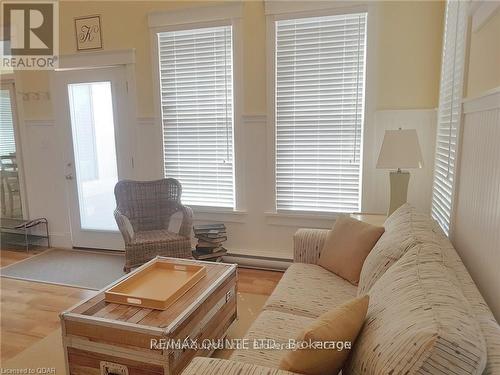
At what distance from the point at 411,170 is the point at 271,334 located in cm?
225

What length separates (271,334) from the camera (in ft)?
5.20

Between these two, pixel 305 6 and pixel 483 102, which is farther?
pixel 305 6

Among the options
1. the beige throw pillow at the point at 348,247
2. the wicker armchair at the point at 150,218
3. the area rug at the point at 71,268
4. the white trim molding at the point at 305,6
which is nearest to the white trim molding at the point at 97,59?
the wicker armchair at the point at 150,218

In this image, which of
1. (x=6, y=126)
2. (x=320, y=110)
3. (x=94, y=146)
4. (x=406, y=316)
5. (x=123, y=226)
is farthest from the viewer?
(x=6, y=126)

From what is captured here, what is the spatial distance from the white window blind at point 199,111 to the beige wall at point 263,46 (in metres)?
0.21

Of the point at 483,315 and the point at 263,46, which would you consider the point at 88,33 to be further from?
the point at 483,315

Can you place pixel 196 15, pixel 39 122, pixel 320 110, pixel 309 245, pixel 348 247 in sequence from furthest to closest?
1. pixel 39 122
2. pixel 196 15
3. pixel 320 110
4. pixel 309 245
5. pixel 348 247

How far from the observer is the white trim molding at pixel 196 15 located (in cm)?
335

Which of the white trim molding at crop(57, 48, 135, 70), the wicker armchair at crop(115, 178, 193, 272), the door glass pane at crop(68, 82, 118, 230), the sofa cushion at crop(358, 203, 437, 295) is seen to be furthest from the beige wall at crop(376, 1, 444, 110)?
the door glass pane at crop(68, 82, 118, 230)

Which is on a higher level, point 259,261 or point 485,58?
point 485,58

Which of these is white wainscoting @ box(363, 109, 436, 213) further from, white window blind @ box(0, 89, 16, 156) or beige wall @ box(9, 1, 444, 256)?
white window blind @ box(0, 89, 16, 156)

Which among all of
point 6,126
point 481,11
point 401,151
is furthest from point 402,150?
point 6,126

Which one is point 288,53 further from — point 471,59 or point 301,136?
point 471,59

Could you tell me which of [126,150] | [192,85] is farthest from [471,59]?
[126,150]
